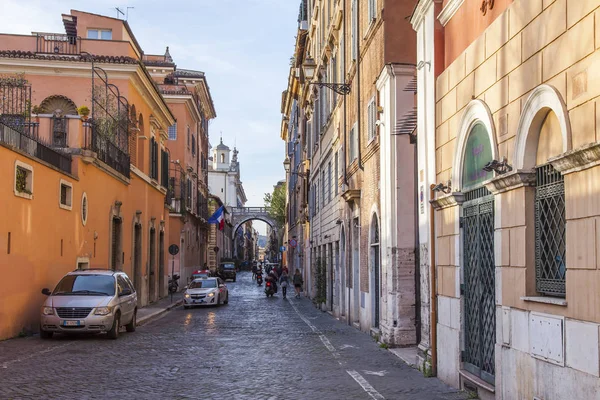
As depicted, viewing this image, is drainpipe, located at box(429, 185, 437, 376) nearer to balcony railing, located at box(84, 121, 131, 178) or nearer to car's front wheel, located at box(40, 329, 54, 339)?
car's front wheel, located at box(40, 329, 54, 339)

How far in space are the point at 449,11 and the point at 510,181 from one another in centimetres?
409

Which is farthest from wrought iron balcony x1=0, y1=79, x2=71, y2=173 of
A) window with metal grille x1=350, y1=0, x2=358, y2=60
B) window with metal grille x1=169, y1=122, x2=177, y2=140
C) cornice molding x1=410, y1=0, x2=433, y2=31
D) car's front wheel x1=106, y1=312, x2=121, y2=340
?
window with metal grille x1=169, y1=122, x2=177, y2=140

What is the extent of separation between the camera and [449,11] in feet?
37.6

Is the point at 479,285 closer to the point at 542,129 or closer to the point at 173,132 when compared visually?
the point at 542,129

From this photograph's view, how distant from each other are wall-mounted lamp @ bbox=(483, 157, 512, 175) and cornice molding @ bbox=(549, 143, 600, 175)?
151 centimetres

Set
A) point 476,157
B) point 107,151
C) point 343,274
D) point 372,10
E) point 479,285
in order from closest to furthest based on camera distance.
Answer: point 479,285 → point 476,157 → point 372,10 → point 343,274 → point 107,151

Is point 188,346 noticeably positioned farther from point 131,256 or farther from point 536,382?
point 131,256

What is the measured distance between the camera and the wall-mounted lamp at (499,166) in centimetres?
864

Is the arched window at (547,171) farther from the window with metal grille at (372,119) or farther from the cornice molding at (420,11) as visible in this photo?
the window with metal grille at (372,119)

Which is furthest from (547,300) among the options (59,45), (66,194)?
(59,45)

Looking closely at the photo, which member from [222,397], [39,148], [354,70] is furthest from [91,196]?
[222,397]

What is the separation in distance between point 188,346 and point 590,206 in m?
11.5

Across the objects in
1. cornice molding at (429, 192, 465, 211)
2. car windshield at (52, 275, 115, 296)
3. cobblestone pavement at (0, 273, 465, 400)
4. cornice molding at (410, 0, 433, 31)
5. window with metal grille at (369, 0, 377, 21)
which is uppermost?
window with metal grille at (369, 0, 377, 21)

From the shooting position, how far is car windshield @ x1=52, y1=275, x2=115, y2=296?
1806cm
